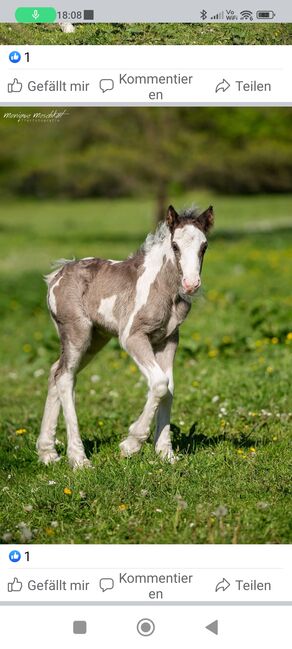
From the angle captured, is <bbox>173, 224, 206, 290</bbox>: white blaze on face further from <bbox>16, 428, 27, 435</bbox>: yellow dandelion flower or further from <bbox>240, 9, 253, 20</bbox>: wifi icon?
<bbox>16, 428, 27, 435</bbox>: yellow dandelion flower

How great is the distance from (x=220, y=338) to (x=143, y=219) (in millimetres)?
25460

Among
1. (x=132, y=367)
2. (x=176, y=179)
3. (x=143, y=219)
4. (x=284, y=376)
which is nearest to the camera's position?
(x=284, y=376)

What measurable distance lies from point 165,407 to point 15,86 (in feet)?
9.13

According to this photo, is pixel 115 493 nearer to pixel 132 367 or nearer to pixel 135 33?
pixel 135 33

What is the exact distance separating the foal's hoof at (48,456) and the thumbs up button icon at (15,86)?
2960 millimetres

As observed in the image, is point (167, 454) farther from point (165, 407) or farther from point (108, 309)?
point (108, 309)

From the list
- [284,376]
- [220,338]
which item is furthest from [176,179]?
[284,376]

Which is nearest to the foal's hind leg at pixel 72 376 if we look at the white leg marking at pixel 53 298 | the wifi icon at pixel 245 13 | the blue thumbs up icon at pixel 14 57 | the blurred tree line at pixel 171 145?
the white leg marking at pixel 53 298

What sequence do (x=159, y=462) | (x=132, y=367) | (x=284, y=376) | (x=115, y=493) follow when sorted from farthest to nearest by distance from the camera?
(x=132, y=367)
(x=284, y=376)
(x=159, y=462)
(x=115, y=493)

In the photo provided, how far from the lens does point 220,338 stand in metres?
13.0

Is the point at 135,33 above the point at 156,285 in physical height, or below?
above

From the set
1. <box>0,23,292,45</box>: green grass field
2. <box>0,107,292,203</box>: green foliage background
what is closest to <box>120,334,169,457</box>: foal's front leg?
<box>0,23,292,45</box>: green grass field
